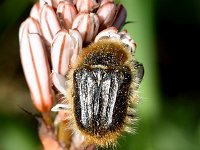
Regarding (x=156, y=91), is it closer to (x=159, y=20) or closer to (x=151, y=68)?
(x=151, y=68)

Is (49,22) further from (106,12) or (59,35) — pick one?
(106,12)

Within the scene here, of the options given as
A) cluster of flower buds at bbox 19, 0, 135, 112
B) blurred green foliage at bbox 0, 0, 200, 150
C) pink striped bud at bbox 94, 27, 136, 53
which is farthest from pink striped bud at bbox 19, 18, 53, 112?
blurred green foliage at bbox 0, 0, 200, 150

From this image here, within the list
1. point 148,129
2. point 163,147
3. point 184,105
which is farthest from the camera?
point 184,105

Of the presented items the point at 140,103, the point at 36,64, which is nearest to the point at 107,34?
the point at 36,64

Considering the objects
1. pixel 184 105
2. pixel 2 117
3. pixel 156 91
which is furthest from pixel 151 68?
pixel 2 117

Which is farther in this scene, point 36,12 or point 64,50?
point 36,12

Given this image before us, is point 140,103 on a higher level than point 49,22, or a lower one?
lower

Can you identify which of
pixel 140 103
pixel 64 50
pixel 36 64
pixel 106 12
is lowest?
pixel 140 103

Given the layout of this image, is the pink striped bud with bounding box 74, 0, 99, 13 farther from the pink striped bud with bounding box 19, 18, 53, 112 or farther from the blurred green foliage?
the blurred green foliage
